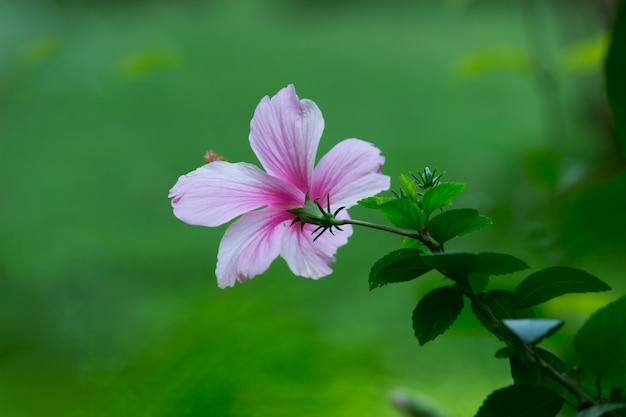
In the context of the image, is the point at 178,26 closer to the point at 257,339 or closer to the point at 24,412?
the point at 24,412

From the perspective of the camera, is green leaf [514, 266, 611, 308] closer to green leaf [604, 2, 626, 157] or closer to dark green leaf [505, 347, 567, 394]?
dark green leaf [505, 347, 567, 394]

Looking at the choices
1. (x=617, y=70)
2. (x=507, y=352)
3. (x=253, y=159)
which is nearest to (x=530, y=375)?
(x=507, y=352)

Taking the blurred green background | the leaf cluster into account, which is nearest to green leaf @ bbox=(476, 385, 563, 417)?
the leaf cluster

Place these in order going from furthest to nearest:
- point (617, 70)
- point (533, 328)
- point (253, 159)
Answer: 1. point (253, 159)
2. point (617, 70)
3. point (533, 328)

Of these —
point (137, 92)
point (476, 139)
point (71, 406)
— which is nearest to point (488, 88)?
point (476, 139)

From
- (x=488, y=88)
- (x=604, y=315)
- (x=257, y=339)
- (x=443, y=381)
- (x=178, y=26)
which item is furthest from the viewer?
(x=178, y=26)

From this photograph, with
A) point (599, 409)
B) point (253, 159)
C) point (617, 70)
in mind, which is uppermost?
point (253, 159)

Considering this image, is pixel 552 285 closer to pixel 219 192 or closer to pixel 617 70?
pixel 219 192
